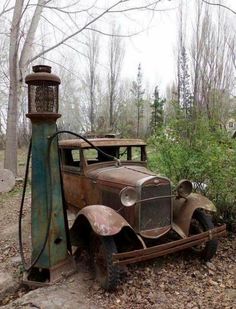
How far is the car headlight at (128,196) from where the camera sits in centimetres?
357

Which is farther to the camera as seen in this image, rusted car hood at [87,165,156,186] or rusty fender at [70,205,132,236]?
rusted car hood at [87,165,156,186]

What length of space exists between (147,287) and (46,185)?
150 centimetres

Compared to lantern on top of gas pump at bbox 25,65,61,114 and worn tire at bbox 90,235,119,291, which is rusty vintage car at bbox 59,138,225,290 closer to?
worn tire at bbox 90,235,119,291

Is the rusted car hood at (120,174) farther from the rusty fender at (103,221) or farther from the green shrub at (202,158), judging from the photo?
the green shrub at (202,158)

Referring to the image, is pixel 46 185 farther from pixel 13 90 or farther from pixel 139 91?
pixel 139 91

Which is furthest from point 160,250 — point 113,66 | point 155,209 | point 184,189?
point 113,66

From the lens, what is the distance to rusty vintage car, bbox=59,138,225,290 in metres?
3.41

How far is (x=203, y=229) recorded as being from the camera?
13.5 ft

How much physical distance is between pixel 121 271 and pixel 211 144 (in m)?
2.21

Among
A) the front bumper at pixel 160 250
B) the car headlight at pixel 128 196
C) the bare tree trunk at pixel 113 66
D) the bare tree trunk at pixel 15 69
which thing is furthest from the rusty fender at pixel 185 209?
the bare tree trunk at pixel 113 66

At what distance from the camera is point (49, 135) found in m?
3.62

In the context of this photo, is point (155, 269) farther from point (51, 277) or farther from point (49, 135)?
point (49, 135)

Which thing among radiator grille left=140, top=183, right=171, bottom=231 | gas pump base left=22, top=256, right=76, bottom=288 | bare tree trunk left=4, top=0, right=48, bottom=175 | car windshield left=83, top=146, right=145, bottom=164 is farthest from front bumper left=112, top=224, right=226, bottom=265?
bare tree trunk left=4, top=0, right=48, bottom=175

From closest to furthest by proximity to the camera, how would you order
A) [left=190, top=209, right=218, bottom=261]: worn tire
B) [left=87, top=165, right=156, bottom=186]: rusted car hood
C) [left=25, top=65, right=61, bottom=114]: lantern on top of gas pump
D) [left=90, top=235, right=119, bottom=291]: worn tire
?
1. [left=90, top=235, right=119, bottom=291]: worn tire
2. [left=25, top=65, right=61, bottom=114]: lantern on top of gas pump
3. [left=87, top=165, right=156, bottom=186]: rusted car hood
4. [left=190, top=209, right=218, bottom=261]: worn tire
